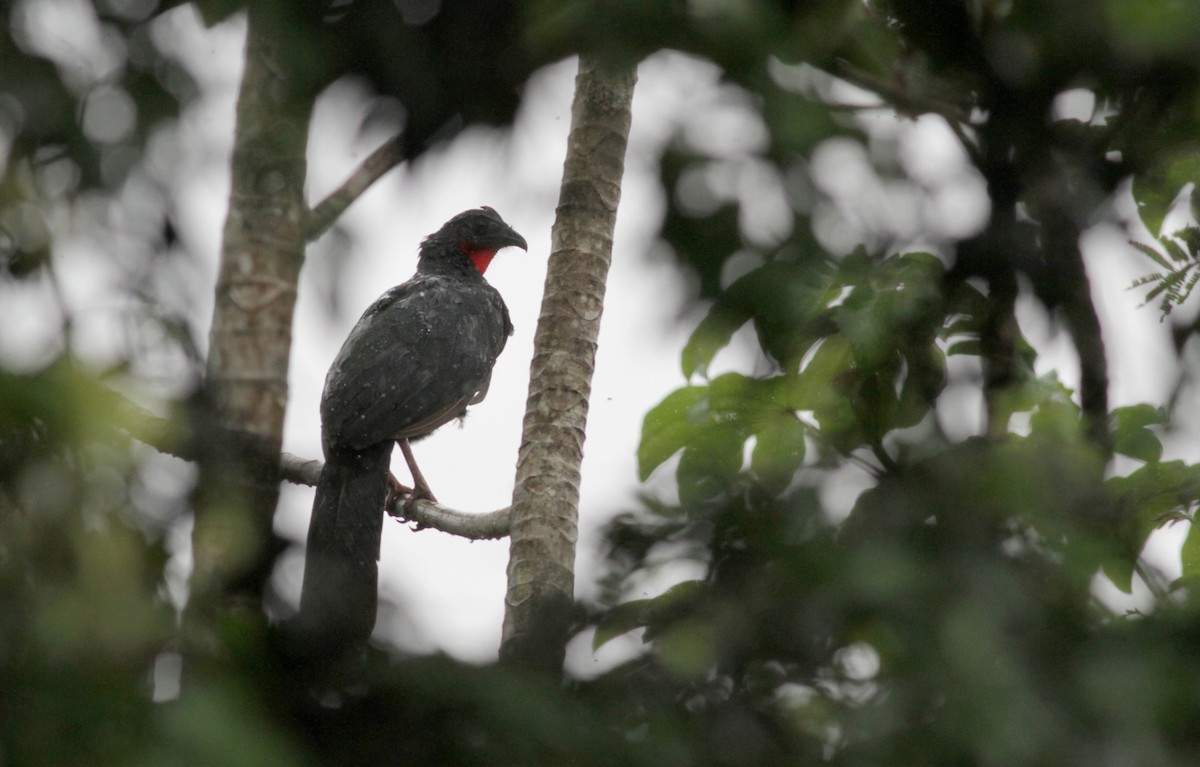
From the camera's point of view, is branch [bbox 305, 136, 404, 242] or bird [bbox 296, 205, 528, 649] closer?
branch [bbox 305, 136, 404, 242]

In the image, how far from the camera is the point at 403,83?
1212 mm

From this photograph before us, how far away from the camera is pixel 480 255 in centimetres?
711

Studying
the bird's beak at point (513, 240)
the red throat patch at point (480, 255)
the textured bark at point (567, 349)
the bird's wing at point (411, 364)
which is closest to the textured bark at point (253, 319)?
the textured bark at point (567, 349)

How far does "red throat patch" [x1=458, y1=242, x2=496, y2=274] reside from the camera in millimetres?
7055

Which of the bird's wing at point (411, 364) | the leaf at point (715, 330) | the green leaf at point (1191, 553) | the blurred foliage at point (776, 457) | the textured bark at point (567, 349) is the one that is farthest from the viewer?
the bird's wing at point (411, 364)

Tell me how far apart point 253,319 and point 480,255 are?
5829 millimetres

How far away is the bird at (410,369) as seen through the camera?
17.3ft

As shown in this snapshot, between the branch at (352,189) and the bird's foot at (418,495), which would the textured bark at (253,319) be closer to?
the branch at (352,189)

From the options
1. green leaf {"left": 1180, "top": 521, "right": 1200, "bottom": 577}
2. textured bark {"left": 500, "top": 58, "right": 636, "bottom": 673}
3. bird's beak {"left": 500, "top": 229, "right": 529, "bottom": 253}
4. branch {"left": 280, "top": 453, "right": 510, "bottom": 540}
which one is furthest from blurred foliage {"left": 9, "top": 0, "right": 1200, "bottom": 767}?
bird's beak {"left": 500, "top": 229, "right": 529, "bottom": 253}

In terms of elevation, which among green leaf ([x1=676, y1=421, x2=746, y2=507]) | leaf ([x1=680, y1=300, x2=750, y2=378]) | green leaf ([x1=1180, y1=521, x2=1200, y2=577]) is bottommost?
green leaf ([x1=1180, y1=521, x2=1200, y2=577])

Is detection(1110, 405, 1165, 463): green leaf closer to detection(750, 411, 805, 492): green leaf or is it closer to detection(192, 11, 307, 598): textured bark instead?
detection(750, 411, 805, 492): green leaf

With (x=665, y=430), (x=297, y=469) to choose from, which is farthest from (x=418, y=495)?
(x=665, y=430)

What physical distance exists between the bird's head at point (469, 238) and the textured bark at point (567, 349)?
2.83 metres

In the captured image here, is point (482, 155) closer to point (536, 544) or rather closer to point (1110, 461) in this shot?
point (1110, 461)
